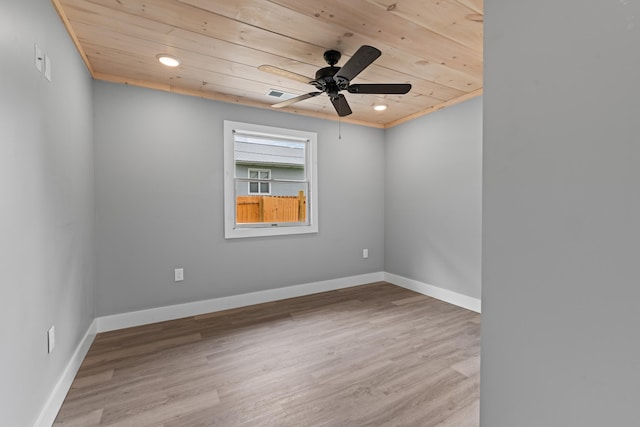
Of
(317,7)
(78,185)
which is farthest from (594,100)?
(78,185)

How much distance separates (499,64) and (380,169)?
11.6ft

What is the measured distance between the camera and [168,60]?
7.93 ft

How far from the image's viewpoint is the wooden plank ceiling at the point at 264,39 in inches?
70.5

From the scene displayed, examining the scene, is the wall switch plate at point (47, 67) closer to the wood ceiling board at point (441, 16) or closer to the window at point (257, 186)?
the wood ceiling board at point (441, 16)

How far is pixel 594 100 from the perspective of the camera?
73cm

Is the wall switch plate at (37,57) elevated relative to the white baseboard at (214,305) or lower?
elevated

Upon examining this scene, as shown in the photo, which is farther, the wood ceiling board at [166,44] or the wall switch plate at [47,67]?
the wood ceiling board at [166,44]

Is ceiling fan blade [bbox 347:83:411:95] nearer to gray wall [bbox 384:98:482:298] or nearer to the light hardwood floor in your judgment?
gray wall [bbox 384:98:482:298]

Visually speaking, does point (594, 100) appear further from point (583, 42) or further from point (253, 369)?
point (253, 369)

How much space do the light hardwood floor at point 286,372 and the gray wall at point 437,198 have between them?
64 centimetres

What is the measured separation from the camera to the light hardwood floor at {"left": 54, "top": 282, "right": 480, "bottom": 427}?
1.67m

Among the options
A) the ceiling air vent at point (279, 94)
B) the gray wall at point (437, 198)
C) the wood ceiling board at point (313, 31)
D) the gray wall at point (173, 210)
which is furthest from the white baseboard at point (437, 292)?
the ceiling air vent at point (279, 94)

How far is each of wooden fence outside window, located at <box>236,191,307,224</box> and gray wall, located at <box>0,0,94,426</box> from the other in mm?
1606

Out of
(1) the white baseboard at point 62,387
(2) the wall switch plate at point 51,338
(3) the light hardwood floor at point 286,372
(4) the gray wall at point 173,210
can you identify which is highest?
(4) the gray wall at point 173,210
